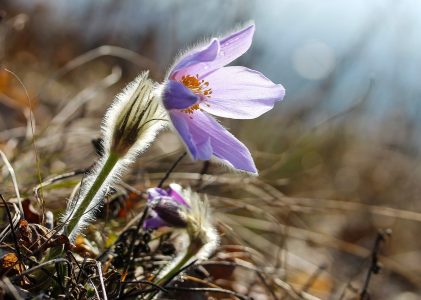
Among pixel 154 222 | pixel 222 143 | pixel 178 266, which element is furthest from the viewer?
pixel 154 222

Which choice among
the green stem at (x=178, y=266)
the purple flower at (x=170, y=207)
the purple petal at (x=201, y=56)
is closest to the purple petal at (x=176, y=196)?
the purple flower at (x=170, y=207)

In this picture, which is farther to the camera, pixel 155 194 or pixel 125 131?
pixel 155 194

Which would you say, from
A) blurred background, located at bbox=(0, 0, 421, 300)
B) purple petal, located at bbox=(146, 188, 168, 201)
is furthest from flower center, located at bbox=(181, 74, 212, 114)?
blurred background, located at bbox=(0, 0, 421, 300)

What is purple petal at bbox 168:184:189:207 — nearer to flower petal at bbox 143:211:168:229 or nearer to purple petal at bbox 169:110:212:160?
flower petal at bbox 143:211:168:229

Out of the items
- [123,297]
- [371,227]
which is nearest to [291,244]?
[371,227]

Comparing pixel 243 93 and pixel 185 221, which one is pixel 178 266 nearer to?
pixel 185 221

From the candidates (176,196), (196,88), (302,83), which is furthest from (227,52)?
(302,83)
